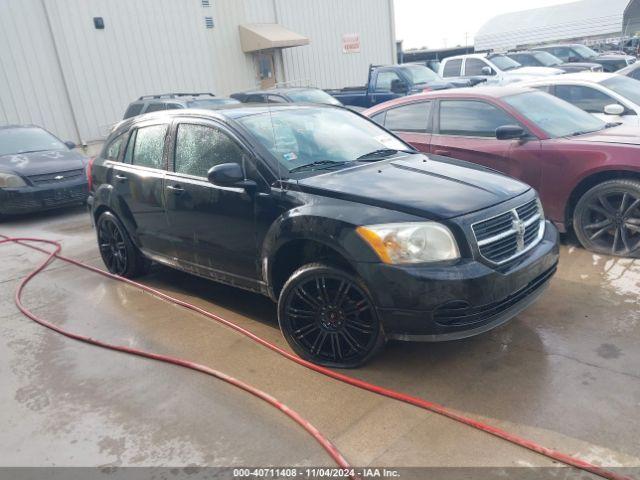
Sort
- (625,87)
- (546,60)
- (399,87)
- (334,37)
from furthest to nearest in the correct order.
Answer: (334,37) < (546,60) < (399,87) < (625,87)

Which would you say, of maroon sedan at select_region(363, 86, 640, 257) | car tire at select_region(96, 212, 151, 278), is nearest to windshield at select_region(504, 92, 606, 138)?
maroon sedan at select_region(363, 86, 640, 257)

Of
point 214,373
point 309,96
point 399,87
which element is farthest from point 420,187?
point 399,87

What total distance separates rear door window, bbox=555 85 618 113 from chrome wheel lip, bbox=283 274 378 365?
619 centimetres

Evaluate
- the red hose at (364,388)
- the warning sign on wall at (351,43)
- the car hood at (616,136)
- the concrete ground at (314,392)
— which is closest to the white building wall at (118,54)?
Result: the warning sign on wall at (351,43)

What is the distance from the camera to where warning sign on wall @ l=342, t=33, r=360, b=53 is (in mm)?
21672

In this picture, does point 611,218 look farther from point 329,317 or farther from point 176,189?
point 176,189

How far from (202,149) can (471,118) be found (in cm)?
312

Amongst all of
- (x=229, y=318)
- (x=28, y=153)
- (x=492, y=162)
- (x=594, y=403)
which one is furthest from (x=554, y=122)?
(x=28, y=153)

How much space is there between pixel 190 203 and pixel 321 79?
59.0 feet

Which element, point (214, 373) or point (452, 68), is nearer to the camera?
point (214, 373)

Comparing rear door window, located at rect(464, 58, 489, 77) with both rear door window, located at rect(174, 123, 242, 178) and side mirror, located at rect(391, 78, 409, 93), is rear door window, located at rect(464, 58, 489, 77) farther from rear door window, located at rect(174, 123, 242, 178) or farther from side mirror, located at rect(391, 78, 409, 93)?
rear door window, located at rect(174, 123, 242, 178)

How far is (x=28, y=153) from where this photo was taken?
9.23 metres

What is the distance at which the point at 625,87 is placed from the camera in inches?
315

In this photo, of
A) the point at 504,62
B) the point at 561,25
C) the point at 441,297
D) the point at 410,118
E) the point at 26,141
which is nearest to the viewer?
the point at 441,297
